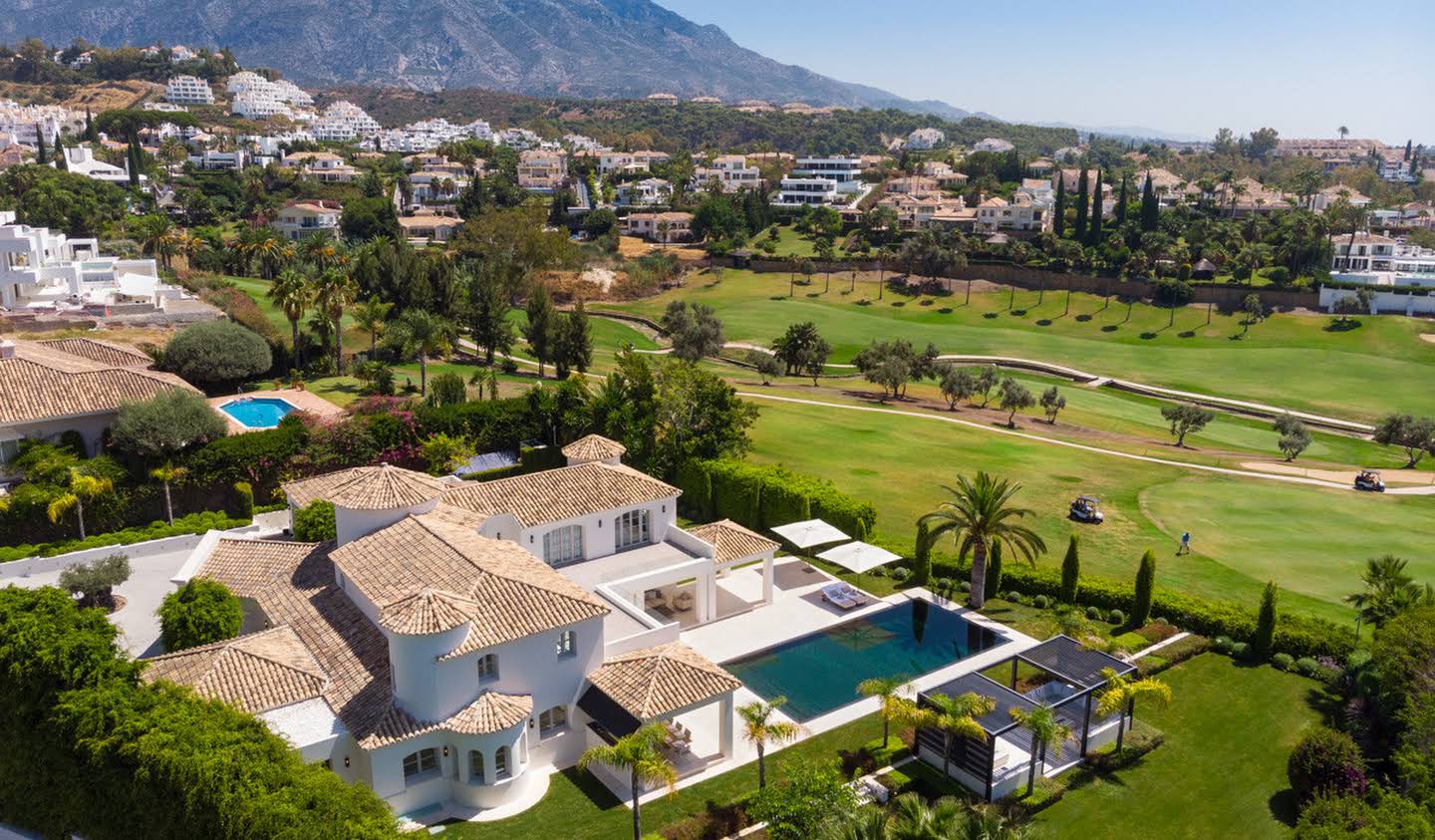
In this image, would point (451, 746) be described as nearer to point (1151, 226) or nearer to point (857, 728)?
point (857, 728)

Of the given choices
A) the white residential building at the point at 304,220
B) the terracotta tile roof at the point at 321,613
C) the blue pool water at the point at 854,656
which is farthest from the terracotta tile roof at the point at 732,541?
the white residential building at the point at 304,220

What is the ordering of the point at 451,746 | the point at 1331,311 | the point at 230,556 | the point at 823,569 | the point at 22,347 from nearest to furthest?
the point at 451,746, the point at 230,556, the point at 823,569, the point at 22,347, the point at 1331,311

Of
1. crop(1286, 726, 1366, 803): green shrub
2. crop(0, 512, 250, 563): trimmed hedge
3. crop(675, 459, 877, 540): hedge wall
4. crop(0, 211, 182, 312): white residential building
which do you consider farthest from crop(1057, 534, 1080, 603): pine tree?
crop(0, 211, 182, 312): white residential building

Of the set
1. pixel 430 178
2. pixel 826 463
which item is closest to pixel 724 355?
pixel 826 463

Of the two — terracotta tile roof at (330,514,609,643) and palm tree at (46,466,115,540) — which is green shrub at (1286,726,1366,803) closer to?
terracotta tile roof at (330,514,609,643)

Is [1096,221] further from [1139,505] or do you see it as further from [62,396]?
[62,396]

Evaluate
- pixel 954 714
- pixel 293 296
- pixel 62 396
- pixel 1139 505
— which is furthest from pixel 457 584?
pixel 293 296
